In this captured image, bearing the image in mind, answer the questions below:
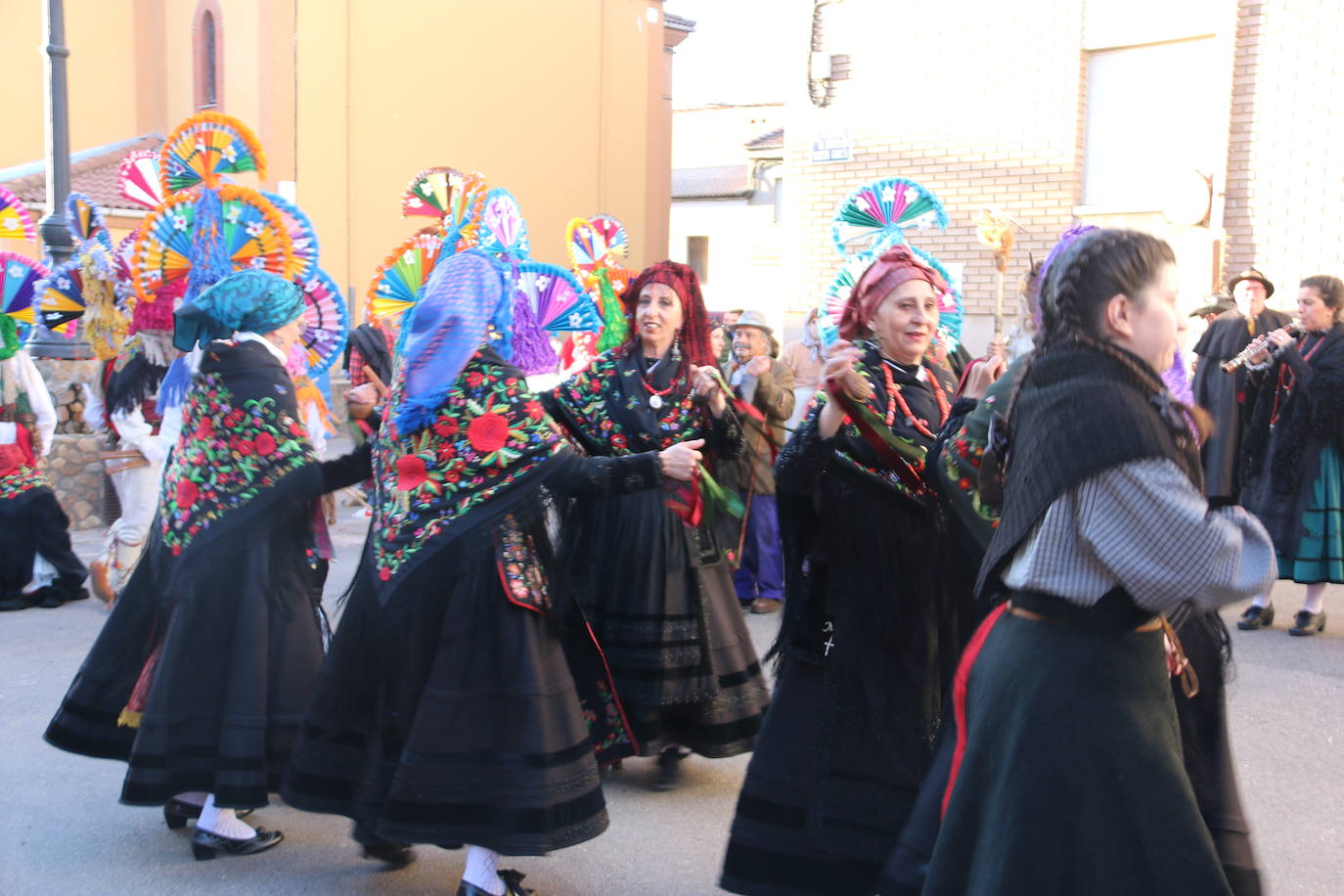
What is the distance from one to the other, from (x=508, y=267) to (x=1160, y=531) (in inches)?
81.8

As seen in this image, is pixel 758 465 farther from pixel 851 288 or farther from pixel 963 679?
pixel 963 679

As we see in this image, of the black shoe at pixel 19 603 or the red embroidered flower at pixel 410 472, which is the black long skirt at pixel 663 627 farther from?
the black shoe at pixel 19 603

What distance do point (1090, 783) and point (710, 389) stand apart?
2.56 metres

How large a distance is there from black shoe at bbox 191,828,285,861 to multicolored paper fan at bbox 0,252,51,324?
437cm

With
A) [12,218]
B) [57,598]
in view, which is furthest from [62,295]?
[57,598]

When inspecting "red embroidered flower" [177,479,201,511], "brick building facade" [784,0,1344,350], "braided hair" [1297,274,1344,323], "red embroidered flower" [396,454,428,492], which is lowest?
"red embroidered flower" [177,479,201,511]

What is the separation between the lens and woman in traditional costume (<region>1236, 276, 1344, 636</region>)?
6.80 metres

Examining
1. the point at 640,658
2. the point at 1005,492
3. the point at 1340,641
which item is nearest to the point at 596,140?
the point at 1340,641

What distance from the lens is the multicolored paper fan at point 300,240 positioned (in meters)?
4.66

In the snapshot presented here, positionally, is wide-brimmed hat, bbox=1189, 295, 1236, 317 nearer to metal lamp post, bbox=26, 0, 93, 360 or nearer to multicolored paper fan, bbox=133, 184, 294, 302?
multicolored paper fan, bbox=133, 184, 294, 302

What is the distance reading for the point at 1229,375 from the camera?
802 cm

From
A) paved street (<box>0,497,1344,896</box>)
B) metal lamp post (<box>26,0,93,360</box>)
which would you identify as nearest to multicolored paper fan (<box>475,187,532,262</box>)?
paved street (<box>0,497,1344,896</box>)

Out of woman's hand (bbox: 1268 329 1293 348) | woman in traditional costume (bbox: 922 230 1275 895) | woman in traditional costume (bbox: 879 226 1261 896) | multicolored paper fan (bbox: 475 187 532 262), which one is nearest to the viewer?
woman in traditional costume (bbox: 922 230 1275 895)

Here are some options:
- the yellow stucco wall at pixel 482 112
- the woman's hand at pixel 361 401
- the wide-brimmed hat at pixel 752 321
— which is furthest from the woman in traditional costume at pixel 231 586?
the yellow stucco wall at pixel 482 112
